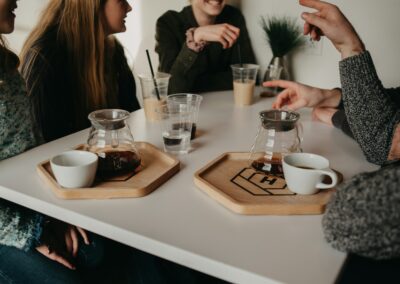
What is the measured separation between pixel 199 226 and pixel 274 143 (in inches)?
12.7

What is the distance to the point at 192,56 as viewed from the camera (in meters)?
1.81

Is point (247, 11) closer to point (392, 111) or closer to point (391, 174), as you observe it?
point (392, 111)

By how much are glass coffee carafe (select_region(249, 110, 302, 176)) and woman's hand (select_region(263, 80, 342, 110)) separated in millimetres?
433

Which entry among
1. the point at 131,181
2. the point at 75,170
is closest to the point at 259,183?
the point at 131,181

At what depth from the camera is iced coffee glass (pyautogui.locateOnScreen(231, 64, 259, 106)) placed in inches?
63.2

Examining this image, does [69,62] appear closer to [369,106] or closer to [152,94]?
[152,94]

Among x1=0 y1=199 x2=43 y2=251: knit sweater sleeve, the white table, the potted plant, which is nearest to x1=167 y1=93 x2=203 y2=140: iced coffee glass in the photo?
the white table

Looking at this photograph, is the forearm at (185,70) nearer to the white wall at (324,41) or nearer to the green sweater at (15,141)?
the white wall at (324,41)

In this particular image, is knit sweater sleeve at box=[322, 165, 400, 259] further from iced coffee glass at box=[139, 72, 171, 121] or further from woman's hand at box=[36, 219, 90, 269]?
iced coffee glass at box=[139, 72, 171, 121]

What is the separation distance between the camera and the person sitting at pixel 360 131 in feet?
2.01

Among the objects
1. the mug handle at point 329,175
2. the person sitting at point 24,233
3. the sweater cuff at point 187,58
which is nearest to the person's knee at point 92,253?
the person sitting at point 24,233

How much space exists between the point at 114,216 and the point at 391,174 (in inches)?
19.6

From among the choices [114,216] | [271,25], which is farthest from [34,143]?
[271,25]

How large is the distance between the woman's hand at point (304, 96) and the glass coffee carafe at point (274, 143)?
43 centimetres
